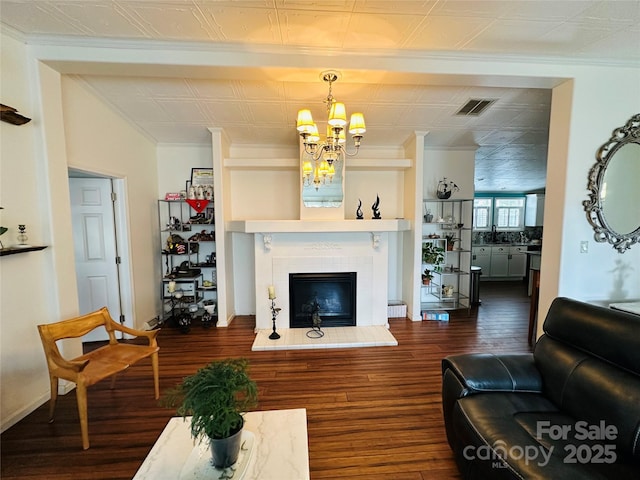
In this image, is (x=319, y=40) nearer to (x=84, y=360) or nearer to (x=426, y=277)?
(x=84, y=360)

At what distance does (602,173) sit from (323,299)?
126 inches

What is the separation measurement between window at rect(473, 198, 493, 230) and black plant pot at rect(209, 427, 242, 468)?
26.7ft

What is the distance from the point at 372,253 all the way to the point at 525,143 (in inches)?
118

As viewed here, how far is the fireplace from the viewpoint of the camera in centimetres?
393

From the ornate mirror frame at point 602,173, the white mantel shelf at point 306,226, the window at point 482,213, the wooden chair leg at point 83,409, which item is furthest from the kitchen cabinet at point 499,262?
the wooden chair leg at point 83,409

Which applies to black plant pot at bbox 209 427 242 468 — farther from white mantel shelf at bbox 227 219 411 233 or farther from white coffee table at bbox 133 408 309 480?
white mantel shelf at bbox 227 219 411 233

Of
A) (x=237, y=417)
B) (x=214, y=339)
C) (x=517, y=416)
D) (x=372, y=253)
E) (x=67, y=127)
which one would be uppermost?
(x=67, y=127)

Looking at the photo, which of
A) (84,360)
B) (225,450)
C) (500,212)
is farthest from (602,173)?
(500,212)

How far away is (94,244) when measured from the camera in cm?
342

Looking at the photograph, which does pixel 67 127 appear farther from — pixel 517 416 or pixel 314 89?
pixel 517 416

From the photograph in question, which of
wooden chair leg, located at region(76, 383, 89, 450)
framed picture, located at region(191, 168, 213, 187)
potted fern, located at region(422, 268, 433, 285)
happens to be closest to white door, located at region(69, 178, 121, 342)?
framed picture, located at region(191, 168, 213, 187)

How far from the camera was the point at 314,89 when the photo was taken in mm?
2982

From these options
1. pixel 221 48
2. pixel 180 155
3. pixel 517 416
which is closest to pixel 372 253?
pixel 517 416

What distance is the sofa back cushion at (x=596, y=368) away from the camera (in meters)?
1.34
